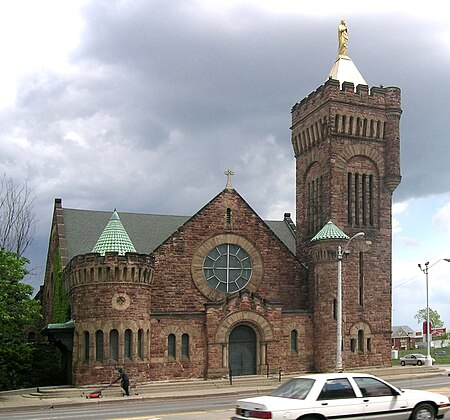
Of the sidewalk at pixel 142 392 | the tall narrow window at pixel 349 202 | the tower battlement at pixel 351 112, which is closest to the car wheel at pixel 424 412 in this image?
the sidewalk at pixel 142 392

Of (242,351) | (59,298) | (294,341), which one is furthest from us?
(59,298)

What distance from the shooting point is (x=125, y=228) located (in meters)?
48.8

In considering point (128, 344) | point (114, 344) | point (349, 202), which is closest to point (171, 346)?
point (128, 344)

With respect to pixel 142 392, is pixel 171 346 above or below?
above

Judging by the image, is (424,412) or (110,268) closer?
(424,412)

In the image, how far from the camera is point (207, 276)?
42.2 meters

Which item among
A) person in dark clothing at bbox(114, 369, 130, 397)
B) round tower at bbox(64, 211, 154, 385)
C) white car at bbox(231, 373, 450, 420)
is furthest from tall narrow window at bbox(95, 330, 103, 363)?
white car at bbox(231, 373, 450, 420)

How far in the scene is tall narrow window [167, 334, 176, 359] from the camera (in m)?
38.6

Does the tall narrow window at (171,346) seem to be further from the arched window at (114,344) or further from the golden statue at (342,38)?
the golden statue at (342,38)

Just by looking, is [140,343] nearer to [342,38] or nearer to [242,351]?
[242,351]

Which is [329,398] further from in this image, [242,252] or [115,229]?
[242,252]

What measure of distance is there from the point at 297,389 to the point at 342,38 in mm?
37320

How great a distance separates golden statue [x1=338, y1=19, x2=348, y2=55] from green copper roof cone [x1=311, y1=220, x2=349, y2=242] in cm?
1304

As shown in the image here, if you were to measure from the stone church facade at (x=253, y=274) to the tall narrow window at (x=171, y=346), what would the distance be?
A: 0.21 feet
